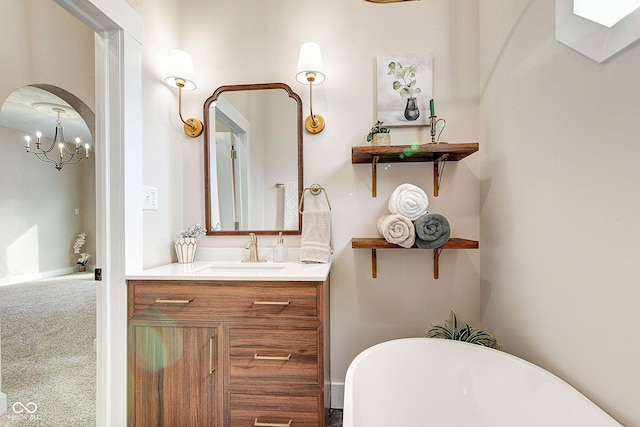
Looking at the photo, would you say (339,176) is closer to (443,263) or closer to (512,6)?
(443,263)

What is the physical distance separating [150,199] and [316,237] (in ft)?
3.10

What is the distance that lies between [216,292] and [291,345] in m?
0.41

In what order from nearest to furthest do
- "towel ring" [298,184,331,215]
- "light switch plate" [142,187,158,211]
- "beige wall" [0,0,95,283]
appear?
"beige wall" [0,0,95,283]
"light switch plate" [142,187,158,211]
"towel ring" [298,184,331,215]

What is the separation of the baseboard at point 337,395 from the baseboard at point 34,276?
1.58 metres

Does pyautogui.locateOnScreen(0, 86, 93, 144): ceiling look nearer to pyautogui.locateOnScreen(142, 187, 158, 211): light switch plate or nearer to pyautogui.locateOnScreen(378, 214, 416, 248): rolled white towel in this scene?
pyautogui.locateOnScreen(142, 187, 158, 211): light switch plate

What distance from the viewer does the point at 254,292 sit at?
128 cm

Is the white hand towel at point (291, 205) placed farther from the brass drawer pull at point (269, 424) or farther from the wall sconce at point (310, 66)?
the brass drawer pull at point (269, 424)

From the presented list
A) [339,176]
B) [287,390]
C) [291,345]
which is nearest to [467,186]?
[339,176]

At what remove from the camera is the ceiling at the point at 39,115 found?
3.91 ft

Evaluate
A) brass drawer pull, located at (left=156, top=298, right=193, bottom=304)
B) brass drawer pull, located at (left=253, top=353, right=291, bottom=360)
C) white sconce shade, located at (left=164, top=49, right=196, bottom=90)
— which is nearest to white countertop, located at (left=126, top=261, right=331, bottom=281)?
brass drawer pull, located at (left=156, top=298, right=193, bottom=304)

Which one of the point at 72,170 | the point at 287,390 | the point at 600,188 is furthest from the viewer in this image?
the point at 72,170

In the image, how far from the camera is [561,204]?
3.39 ft

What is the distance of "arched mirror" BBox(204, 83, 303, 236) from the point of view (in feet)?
5.92

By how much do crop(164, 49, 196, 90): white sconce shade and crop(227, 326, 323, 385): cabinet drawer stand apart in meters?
1.44
